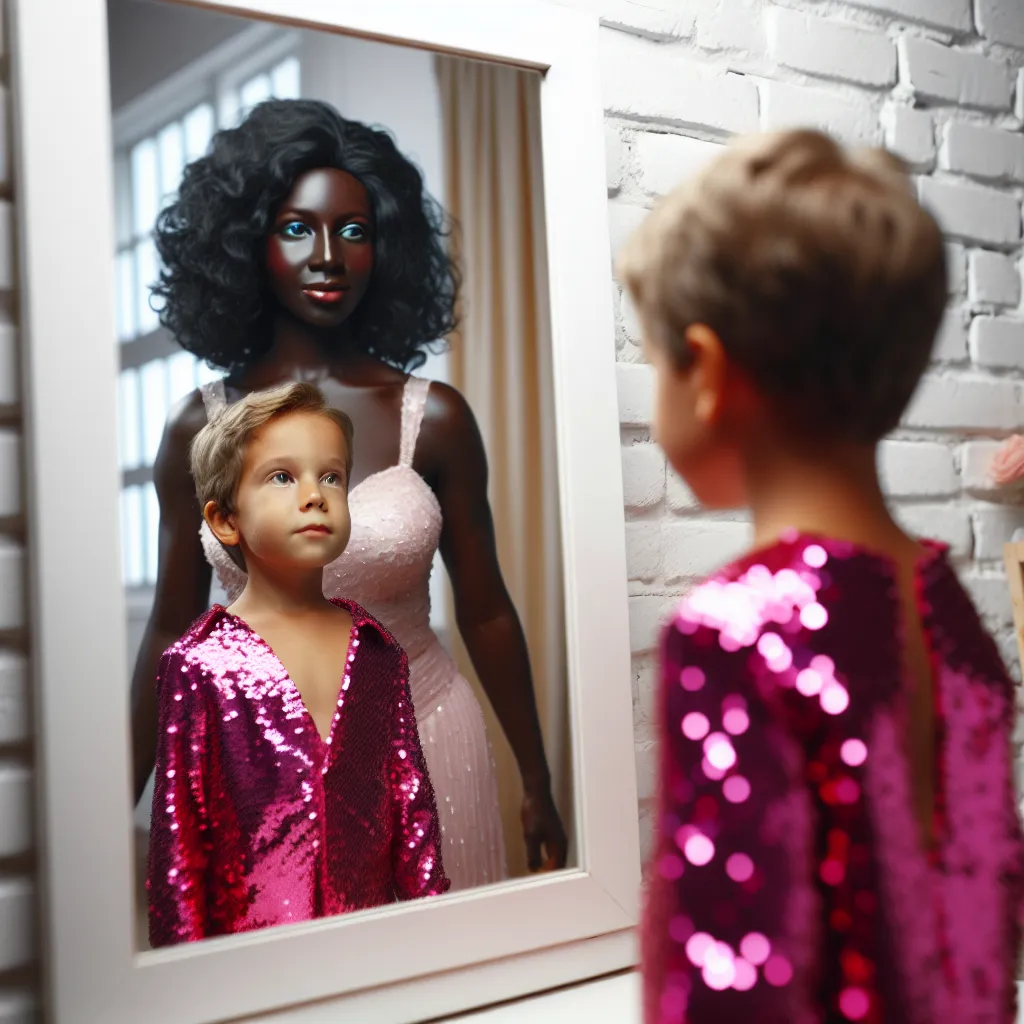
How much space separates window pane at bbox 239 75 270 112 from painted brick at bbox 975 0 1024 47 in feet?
3.46

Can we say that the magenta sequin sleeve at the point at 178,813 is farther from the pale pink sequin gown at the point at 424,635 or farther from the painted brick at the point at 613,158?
the painted brick at the point at 613,158

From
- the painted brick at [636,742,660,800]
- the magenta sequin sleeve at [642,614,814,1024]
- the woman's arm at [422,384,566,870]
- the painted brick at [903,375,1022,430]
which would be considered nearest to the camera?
the magenta sequin sleeve at [642,614,814,1024]

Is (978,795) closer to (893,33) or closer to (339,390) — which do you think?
(339,390)

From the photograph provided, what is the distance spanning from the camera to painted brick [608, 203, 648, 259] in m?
1.27

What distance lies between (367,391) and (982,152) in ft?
3.25

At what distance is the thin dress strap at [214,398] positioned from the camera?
100 centimetres

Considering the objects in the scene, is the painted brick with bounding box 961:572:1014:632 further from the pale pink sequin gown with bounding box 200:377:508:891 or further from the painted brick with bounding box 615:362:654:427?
the pale pink sequin gown with bounding box 200:377:508:891

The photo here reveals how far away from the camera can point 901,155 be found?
4.83 ft

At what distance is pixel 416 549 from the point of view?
1088 millimetres

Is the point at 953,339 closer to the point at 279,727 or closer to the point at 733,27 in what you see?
the point at 733,27

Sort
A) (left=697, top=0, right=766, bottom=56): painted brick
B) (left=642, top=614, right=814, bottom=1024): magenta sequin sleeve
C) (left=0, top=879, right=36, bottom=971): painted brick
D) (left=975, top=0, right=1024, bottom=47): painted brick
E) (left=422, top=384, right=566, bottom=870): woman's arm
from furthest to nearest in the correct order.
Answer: (left=975, top=0, right=1024, bottom=47): painted brick, (left=697, top=0, right=766, bottom=56): painted brick, (left=422, top=384, right=566, bottom=870): woman's arm, (left=0, top=879, right=36, bottom=971): painted brick, (left=642, top=614, right=814, bottom=1024): magenta sequin sleeve

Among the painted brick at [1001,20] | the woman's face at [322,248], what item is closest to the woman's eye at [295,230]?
the woman's face at [322,248]

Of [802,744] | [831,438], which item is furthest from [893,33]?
[802,744]

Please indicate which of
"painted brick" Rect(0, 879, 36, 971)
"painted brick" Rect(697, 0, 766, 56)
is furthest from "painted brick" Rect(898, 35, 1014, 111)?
"painted brick" Rect(0, 879, 36, 971)
